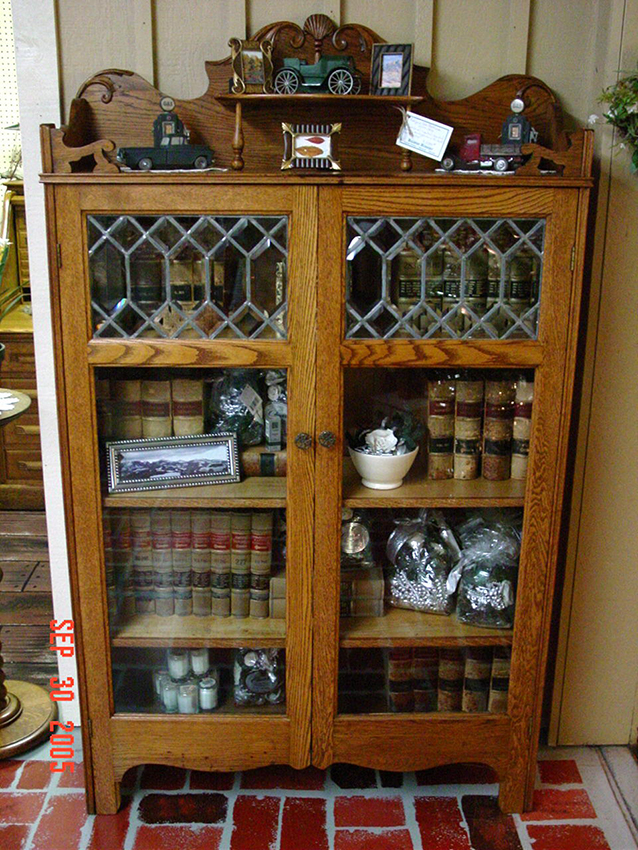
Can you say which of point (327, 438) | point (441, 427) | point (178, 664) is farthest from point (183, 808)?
point (441, 427)

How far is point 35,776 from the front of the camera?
7.97ft

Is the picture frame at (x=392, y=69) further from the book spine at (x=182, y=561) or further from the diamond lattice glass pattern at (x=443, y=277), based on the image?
the book spine at (x=182, y=561)

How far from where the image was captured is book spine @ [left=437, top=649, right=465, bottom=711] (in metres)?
2.25

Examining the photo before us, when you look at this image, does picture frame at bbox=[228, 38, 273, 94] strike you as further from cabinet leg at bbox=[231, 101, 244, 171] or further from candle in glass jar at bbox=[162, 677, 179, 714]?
candle in glass jar at bbox=[162, 677, 179, 714]

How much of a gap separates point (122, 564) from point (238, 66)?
126 cm

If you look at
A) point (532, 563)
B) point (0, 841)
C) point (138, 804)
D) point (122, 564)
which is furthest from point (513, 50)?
point (0, 841)

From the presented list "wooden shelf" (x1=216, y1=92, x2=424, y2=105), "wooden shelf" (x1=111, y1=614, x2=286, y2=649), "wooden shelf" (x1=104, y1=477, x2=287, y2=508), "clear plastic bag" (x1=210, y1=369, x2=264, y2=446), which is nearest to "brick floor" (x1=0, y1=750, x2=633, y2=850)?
"wooden shelf" (x1=111, y1=614, x2=286, y2=649)

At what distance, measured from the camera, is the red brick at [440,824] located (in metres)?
2.19

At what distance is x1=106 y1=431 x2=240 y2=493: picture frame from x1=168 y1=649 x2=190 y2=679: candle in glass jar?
462 millimetres

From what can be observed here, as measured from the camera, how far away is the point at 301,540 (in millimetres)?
2082

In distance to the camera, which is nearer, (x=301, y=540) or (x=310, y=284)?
(x=310, y=284)

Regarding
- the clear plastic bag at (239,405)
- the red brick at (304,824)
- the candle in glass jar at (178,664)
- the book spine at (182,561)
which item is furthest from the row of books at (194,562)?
the red brick at (304,824)

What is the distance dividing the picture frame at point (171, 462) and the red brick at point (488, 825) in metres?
1.11

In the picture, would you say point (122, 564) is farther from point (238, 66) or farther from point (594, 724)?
point (594, 724)
